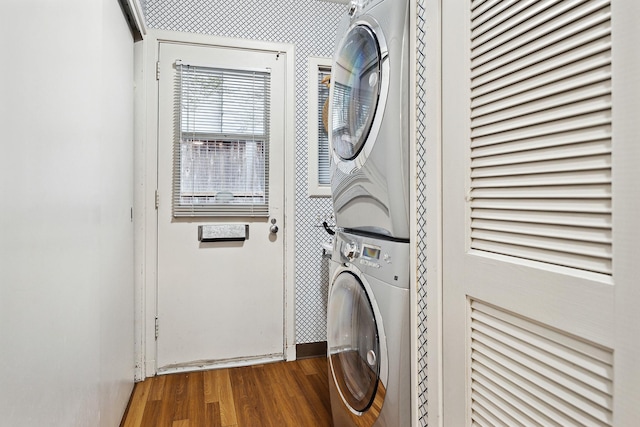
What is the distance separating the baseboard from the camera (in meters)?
2.58

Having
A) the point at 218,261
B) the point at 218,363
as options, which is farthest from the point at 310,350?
the point at 218,261

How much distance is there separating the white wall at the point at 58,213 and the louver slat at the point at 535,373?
0.99m

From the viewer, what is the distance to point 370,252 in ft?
4.30

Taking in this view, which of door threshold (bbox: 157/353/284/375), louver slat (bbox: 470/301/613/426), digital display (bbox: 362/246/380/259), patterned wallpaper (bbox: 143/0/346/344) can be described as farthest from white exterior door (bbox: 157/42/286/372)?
louver slat (bbox: 470/301/613/426)

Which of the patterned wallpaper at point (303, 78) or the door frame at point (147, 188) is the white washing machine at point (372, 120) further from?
the door frame at point (147, 188)

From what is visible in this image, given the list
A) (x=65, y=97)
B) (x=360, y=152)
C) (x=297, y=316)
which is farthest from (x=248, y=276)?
(x=65, y=97)

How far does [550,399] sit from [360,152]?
0.90 meters

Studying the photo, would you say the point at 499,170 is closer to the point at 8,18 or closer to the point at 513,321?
the point at 513,321

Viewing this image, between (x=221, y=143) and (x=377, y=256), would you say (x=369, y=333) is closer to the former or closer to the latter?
(x=377, y=256)

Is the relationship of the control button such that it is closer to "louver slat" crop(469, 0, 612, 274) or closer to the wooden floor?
"louver slat" crop(469, 0, 612, 274)

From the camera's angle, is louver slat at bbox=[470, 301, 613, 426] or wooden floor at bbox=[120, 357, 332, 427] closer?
louver slat at bbox=[470, 301, 613, 426]

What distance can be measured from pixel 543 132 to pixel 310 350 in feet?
7.38

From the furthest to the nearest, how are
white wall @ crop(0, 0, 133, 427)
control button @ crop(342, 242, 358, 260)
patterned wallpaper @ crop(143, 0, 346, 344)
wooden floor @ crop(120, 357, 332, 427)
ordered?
patterned wallpaper @ crop(143, 0, 346, 344)
wooden floor @ crop(120, 357, 332, 427)
control button @ crop(342, 242, 358, 260)
white wall @ crop(0, 0, 133, 427)

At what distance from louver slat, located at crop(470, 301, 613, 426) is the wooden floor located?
1217 millimetres
